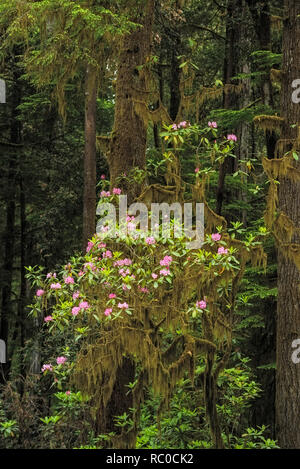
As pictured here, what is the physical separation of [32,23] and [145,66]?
170cm

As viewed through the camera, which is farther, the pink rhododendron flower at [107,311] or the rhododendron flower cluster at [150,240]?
the rhododendron flower cluster at [150,240]

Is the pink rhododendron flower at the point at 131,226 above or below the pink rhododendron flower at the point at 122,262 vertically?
above

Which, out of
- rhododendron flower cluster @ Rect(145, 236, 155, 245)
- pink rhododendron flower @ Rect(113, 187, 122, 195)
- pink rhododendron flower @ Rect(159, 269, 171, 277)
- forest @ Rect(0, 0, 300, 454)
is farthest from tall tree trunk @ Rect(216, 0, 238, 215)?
pink rhododendron flower @ Rect(159, 269, 171, 277)

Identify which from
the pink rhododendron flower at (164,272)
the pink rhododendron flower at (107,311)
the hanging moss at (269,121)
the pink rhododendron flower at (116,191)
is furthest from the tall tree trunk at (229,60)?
the pink rhododendron flower at (107,311)

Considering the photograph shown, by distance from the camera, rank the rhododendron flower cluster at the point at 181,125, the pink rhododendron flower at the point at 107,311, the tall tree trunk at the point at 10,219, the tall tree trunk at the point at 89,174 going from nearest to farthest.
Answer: the pink rhododendron flower at the point at 107,311
the rhododendron flower cluster at the point at 181,125
the tall tree trunk at the point at 89,174
the tall tree trunk at the point at 10,219

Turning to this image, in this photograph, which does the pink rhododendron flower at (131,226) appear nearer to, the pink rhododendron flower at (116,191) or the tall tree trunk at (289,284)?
the pink rhododendron flower at (116,191)

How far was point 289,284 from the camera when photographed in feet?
28.7

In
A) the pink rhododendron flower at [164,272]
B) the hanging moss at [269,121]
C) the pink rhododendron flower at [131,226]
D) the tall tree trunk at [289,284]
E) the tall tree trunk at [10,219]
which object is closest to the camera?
the pink rhododendron flower at [164,272]

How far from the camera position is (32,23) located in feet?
26.3

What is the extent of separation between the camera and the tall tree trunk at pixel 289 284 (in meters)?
8.60

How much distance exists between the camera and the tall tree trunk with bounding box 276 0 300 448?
8602 millimetres
